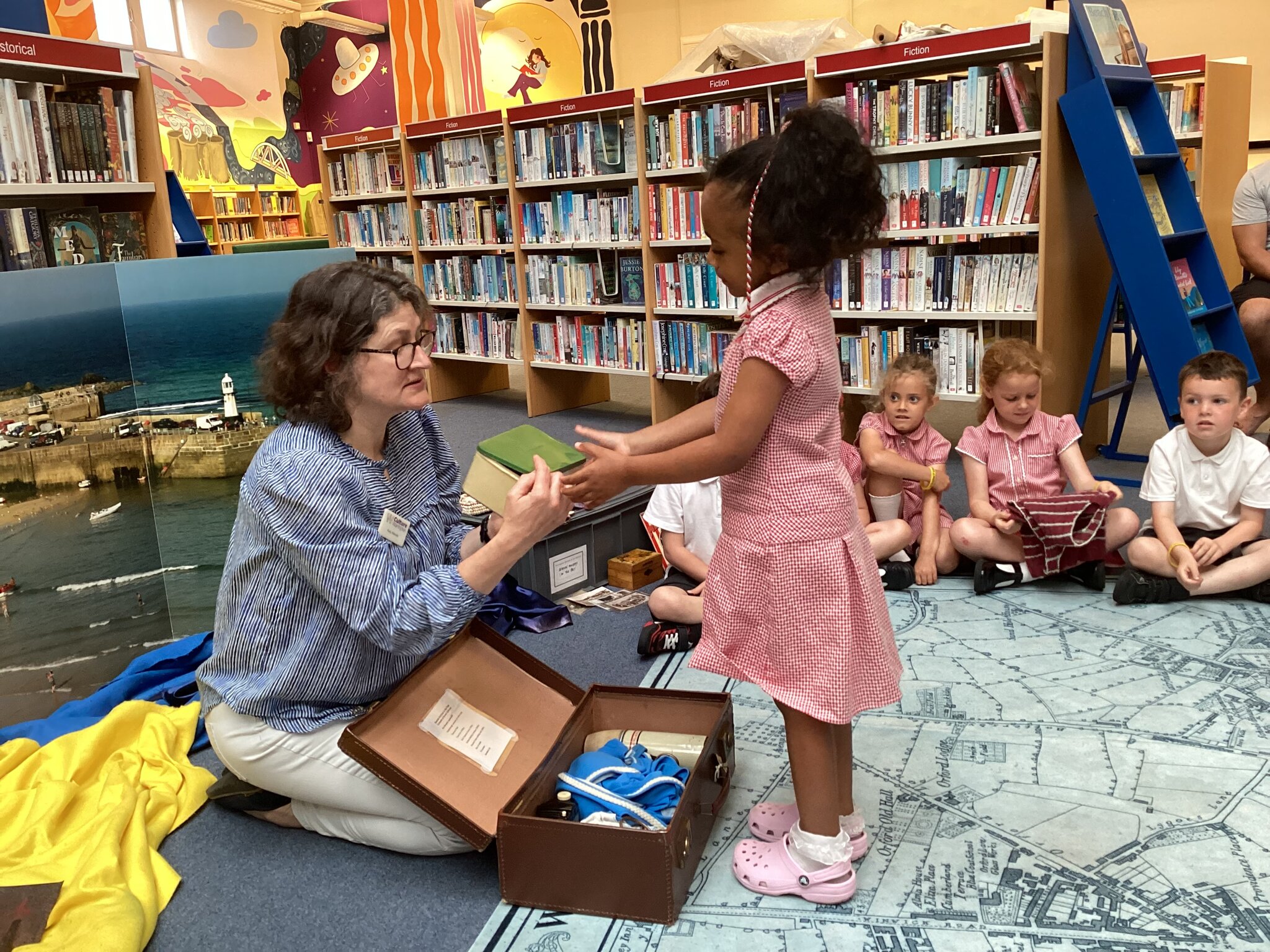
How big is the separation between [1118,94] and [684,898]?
13.0 feet

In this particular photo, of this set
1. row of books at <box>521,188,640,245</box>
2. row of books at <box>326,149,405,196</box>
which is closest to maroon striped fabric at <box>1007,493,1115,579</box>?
row of books at <box>521,188,640,245</box>

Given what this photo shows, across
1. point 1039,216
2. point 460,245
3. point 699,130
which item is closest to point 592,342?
point 460,245

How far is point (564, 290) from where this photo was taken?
6340 mm

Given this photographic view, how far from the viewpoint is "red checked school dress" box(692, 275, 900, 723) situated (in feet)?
5.55

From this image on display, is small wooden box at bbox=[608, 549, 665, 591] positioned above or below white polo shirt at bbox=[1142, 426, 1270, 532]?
below

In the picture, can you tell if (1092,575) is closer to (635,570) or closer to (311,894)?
(635,570)

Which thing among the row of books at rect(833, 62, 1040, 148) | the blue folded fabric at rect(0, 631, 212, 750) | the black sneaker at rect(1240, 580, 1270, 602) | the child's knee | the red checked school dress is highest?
the row of books at rect(833, 62, 1040, 148)

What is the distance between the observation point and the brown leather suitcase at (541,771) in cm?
179

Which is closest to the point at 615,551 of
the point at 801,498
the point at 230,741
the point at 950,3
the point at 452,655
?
the point at 452,655

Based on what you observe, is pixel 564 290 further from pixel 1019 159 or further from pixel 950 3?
pixel 950 3

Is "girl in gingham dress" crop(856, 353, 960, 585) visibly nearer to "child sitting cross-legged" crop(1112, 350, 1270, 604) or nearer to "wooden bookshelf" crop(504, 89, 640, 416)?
"child sitting cross-legged" crop(1112, 350, 1270, 604)

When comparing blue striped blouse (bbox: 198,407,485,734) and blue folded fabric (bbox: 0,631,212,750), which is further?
blue folded fabric (bbox: 0,631,212,750)

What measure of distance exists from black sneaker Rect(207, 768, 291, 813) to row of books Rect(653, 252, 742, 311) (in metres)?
3.76

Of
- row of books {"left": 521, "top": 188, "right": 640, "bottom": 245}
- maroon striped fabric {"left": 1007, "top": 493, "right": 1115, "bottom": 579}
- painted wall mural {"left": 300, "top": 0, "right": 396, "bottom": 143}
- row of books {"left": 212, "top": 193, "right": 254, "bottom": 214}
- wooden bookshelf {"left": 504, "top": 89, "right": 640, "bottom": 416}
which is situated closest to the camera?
maroon striped fabric {"left": 1007, "top": 493, "right": 1115, "bottom": 579}
